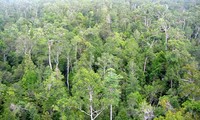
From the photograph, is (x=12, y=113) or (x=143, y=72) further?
(x=143, y=72)

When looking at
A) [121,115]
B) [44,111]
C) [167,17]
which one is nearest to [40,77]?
[44,111]

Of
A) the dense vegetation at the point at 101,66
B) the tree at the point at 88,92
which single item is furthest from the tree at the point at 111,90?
the tree at the point at 88,92

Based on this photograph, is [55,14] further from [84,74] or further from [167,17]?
[84,74]

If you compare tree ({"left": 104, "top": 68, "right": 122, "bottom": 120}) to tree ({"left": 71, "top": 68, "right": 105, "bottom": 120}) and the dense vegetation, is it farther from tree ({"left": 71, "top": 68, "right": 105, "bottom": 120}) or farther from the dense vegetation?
tree ({"left": 71, "top": 68, "right": 105, "bottom": 120})

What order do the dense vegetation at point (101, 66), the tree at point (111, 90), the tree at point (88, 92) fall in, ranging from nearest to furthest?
the tree at point (88, 92)
the tree at point (111, 90)
the dense vegetation at point (101, 66)

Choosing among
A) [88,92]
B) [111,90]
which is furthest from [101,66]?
[88,92]

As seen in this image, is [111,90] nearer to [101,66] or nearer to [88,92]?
[88,92]

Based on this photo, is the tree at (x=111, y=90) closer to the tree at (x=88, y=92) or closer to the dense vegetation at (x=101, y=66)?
the dense vegetation at (x=101, y=66)

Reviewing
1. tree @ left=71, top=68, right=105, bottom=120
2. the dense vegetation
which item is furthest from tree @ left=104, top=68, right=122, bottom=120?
tree @ left=71, top=68, right=105, bottom=120
